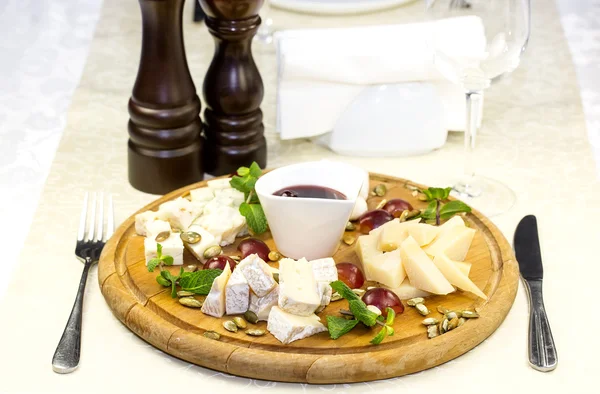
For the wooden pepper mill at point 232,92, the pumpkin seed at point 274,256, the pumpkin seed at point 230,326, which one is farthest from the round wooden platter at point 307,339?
the wooden pepper mill at point 232,92

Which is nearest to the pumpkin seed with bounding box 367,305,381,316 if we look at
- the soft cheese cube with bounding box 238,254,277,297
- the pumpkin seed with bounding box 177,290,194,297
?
the soft cheese cube with bounding box 238,254,277,297

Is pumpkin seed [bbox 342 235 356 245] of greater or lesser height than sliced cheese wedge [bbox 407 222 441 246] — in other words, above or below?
below

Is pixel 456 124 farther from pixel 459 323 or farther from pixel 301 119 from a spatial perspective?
pixel 459 323

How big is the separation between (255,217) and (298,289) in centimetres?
25

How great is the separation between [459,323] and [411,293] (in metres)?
0.07

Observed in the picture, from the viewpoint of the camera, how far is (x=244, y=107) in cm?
141

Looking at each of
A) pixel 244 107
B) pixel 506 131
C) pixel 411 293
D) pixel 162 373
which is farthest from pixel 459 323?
pixel 506 131

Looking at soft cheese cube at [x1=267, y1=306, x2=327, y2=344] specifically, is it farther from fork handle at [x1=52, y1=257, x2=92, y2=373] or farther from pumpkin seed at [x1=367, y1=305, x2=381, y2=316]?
fork handle at [x1=52, y1=257, x2=92, y2=373]

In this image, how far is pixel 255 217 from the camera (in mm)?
1202

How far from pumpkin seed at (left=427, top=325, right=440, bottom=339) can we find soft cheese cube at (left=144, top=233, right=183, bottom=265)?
0.34 m

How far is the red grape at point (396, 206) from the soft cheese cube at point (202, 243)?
266 millimetres

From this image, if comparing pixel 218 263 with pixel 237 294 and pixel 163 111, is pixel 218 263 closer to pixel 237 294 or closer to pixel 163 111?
pixel 237 294

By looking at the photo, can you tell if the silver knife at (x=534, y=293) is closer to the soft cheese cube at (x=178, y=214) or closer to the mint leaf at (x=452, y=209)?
the mint leaf at (x=452, y=209)

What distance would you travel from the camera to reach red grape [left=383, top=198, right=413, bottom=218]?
4.16 feet
